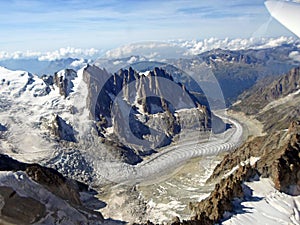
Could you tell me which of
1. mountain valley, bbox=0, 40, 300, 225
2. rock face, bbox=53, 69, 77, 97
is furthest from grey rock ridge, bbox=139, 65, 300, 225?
rock face, bbox=53, 69, 77, 97

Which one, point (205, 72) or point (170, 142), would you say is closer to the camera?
point (205, 72)

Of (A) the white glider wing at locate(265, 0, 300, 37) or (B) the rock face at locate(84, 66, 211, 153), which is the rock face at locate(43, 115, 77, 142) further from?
(A) the white glider wing at locate(265, 0, 300, 37)

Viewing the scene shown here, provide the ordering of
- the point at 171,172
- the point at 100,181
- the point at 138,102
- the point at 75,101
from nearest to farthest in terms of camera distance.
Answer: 1. the point at 100,181
2. the point at 171,172
3. the point at 75,101
4. the point at 138,102

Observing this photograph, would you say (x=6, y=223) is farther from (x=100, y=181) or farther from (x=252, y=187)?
(x=100, y=181)

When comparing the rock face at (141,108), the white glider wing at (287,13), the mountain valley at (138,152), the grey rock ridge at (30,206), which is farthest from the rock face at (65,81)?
the white glider wing at (287,13)

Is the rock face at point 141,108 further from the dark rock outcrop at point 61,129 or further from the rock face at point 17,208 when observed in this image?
the rock face at point 17,208

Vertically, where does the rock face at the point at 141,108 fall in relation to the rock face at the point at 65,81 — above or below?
below

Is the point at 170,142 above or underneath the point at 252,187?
underneath

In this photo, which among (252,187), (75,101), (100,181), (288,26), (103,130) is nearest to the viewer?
(288,26)

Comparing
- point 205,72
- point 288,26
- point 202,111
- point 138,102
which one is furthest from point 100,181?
point 288,26
